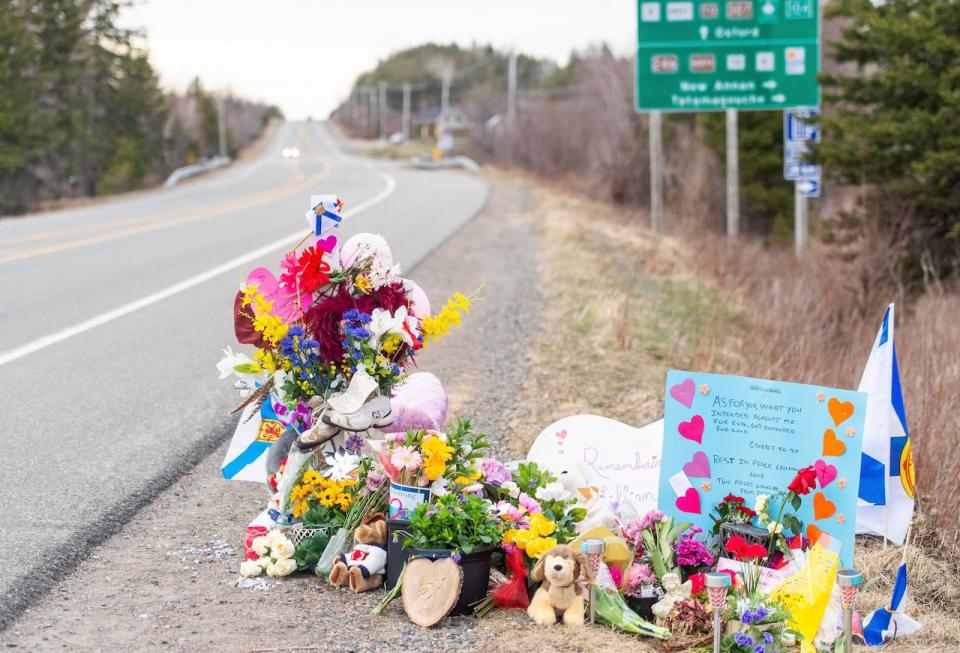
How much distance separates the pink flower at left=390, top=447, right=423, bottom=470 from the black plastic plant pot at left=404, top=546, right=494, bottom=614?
309 mm

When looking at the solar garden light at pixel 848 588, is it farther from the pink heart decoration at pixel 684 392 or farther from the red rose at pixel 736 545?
the pink heart decoration at pixel 684 392

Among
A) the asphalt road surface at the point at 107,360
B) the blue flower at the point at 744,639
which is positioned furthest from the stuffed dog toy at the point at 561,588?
the asphalt road surface at the point at 107,360

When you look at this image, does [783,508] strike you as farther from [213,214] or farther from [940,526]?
[213,214]

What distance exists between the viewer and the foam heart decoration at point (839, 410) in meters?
4.24

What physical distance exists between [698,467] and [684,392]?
304mm

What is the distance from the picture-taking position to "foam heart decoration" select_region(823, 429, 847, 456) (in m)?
4.24

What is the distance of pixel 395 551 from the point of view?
4.13 m

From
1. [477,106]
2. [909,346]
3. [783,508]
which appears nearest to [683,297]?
[909,346]

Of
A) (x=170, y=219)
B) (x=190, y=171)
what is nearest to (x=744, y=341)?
(x=170, y=219)

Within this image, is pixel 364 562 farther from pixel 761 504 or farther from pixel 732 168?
pixel 732 168

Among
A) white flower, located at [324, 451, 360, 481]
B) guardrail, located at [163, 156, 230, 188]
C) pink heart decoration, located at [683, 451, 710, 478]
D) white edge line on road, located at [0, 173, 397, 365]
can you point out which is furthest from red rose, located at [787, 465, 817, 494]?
guardrail, located at [163, 156, 230, 188]

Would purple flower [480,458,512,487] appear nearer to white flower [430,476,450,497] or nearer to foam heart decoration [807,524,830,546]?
white flower [430,476,450,497]

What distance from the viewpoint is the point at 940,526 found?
5.68 meters

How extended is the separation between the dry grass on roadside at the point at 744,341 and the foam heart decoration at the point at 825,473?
616mm
